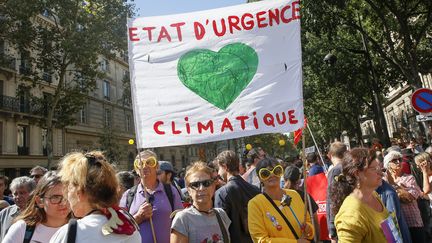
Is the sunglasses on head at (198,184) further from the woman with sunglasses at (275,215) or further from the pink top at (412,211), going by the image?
the pink top at (412,211)

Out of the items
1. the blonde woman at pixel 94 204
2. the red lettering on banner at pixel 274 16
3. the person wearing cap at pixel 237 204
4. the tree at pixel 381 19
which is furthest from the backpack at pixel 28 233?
the tree at pixel 381 19

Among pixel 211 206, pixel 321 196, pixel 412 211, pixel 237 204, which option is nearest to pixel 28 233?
pixel 211 206

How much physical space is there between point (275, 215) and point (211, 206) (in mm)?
560

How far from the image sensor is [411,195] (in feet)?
16.2

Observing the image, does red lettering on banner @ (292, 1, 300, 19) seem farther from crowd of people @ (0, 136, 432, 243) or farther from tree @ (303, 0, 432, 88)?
tree @ (303, 0, 432, 88)

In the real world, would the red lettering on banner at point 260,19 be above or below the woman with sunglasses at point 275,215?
above

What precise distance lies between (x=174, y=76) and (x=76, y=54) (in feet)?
63.5

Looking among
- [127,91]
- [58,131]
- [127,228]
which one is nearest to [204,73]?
[127,228]

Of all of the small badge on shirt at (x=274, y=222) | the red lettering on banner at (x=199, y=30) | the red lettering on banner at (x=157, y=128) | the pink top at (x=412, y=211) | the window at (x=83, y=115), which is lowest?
the pink top at (x=412, y=211)

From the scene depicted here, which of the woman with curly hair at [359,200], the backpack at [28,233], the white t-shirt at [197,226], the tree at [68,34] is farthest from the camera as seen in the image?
the tree at [68,34]

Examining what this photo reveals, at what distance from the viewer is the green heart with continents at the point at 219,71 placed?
13.6 feet

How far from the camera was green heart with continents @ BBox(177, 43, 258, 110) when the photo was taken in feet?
13.6

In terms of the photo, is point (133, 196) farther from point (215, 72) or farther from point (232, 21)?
point (232, 21)

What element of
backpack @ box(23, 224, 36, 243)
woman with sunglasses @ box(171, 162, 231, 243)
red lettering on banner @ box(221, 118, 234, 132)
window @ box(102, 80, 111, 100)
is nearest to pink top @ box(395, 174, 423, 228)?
red lettering on banner @ box(221, 118, 234, 132)
